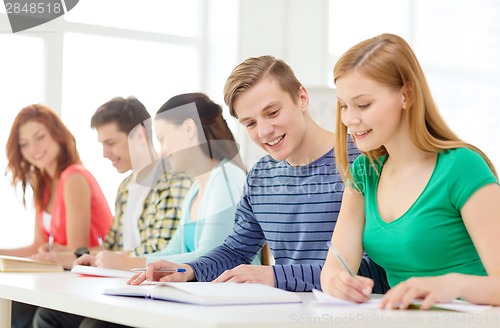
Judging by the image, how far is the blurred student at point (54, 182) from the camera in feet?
11.5

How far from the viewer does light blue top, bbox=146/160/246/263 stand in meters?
2.46

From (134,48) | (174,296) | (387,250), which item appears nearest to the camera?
(174,296)

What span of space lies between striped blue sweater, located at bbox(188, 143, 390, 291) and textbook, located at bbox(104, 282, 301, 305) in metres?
0.53

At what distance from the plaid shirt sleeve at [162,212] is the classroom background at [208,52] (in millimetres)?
2041

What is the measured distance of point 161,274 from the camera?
6.09ft

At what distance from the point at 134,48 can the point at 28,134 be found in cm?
163

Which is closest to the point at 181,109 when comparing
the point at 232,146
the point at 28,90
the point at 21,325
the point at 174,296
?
the point at 232,146

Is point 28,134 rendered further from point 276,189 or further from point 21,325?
point 276,189

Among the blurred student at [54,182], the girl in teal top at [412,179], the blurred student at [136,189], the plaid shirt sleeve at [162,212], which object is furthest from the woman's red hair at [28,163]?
the girl in teal top at [412,179]

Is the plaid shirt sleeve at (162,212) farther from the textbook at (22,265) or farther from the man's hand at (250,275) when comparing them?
the man's hand at (250,275)

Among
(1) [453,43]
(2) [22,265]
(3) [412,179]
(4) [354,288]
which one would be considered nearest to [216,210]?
(2) [22,265]

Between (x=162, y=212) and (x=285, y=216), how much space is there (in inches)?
34.4

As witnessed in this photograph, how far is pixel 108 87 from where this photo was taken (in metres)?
5.07

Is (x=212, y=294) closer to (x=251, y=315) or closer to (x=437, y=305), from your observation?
(x=251, y=315)
